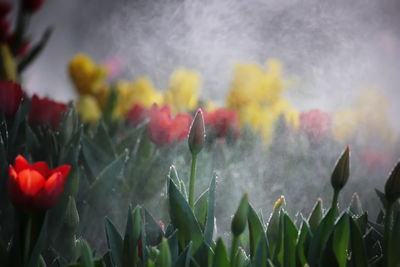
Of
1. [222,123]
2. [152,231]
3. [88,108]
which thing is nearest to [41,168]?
[152,231]

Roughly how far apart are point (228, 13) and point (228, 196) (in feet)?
1.18

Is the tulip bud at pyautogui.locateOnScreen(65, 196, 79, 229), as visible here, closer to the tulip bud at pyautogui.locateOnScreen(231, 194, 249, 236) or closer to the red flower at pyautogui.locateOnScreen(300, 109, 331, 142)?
the tulip bud at pyautogui.locateOnScreen(231, 194, 249, 236)

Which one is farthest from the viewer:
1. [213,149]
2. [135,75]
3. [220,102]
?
[135,75]

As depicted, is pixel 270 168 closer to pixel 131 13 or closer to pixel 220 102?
pixel 131 13

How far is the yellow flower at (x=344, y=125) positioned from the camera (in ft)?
3.34

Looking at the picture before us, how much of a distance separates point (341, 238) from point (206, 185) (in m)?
0.26

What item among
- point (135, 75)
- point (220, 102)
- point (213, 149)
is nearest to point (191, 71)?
point (220, 102)

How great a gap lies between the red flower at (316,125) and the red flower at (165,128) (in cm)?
17

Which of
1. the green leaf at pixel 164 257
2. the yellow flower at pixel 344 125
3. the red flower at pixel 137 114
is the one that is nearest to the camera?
the green leaf at pixel 164 257

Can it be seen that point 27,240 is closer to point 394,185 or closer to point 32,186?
point 32,186

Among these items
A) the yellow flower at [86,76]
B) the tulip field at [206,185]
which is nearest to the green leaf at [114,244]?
the tulip field at [206,185]

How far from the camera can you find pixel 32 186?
66 centimetres

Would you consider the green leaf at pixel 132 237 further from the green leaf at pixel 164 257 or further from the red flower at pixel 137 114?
the red flower at pixel 137 114

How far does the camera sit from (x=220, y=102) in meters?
1.51
